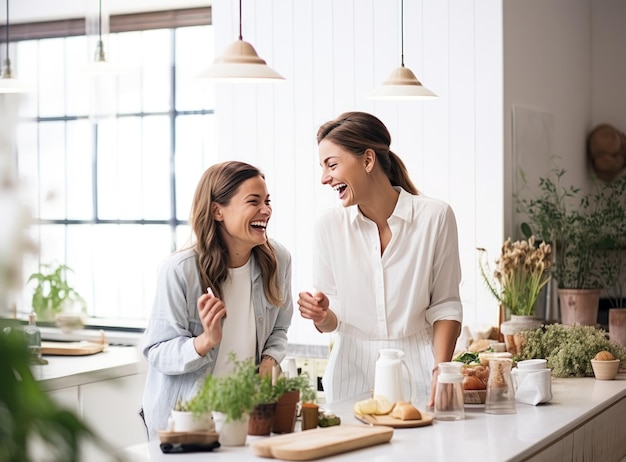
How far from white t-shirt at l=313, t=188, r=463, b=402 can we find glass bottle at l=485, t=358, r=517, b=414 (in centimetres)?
31

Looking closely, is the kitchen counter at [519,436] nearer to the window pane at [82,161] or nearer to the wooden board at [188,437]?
the wooden board at [188,437]

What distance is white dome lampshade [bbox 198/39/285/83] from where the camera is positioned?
2.79 metres

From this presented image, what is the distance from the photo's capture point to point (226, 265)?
9.56ft

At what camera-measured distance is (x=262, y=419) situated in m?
2.33

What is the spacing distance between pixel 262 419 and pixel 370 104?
2.99m

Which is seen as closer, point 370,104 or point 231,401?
point 231,401

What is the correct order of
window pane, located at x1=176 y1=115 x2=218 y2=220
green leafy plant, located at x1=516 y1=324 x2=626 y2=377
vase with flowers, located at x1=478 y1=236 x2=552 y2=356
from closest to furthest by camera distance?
green leafy plant, located at x1=516 y1=324 x2=626 y2=377 → vase with flowers, located at x1=478 y1=236 x2=552 y2=356 → window pane, located at x1=176 y1=115 x2=218 y2=220

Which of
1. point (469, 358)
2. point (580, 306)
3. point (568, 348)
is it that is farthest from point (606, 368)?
point (580, 306)

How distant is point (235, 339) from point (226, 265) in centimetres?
23

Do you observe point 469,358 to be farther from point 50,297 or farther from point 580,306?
point 50,297

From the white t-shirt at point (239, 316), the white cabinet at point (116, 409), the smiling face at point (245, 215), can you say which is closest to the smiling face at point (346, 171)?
the smiling face at point (245, 215)

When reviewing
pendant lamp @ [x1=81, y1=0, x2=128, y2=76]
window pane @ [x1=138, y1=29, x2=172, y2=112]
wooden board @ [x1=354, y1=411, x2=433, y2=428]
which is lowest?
wooden board @ [x1=354, y1=411, x2=433, y2=428]

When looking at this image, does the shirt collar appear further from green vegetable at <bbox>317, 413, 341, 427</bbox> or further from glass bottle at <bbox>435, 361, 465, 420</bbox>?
green vegetable at <bbox>317, 413, 341, 427</bbox>

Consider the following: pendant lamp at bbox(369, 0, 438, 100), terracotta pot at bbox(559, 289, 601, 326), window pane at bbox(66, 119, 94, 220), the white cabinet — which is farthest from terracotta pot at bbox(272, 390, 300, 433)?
window pane at bbox(66, 119, 94, 220)
